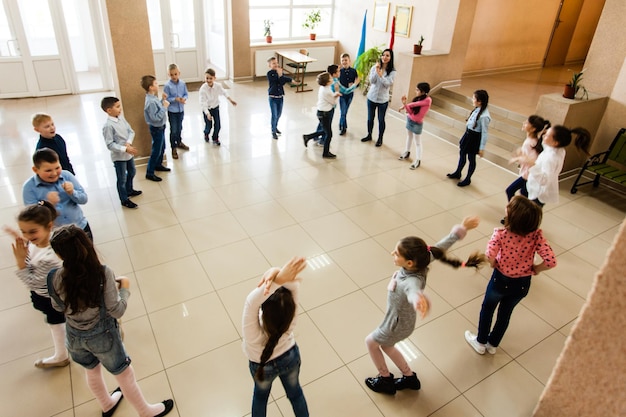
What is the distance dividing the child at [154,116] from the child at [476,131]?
4.02m

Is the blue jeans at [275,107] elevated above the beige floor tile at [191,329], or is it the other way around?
the blue jeans at [275,107]

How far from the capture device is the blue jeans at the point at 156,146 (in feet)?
17.1

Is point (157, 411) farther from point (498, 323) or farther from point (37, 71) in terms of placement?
point (37, 71)

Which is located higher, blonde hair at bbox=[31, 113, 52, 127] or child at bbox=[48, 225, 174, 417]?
blonde hair at bbox=[31, 113, 52, 127]

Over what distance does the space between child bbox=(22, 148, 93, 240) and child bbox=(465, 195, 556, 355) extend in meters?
3.18

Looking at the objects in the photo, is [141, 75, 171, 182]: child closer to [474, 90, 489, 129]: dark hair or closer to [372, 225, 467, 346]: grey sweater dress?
[372, 225, 467, 346]: grey sweater dress

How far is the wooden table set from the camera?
961 centimetres

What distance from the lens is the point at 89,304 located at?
201cm

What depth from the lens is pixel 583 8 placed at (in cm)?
1069

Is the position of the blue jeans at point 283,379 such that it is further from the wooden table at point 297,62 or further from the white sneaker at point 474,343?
the wooden table at point 297,62

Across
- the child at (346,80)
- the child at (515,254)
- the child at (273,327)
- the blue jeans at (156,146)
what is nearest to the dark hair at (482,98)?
the child at (346,80)

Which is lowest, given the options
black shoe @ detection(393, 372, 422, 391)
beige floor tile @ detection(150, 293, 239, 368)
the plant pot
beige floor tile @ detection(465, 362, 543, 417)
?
beige floor tile @ detection(465, 362, 543, 417)

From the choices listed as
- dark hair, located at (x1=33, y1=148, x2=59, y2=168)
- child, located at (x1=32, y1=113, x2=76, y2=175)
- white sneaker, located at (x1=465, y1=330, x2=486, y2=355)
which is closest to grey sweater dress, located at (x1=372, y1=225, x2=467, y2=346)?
white sneaker, located at (x1=465, y1=330, x2=486, y2=355)

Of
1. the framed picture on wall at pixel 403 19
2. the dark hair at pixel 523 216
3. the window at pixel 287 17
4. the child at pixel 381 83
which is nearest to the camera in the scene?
the dark hair at pixel 523 216
